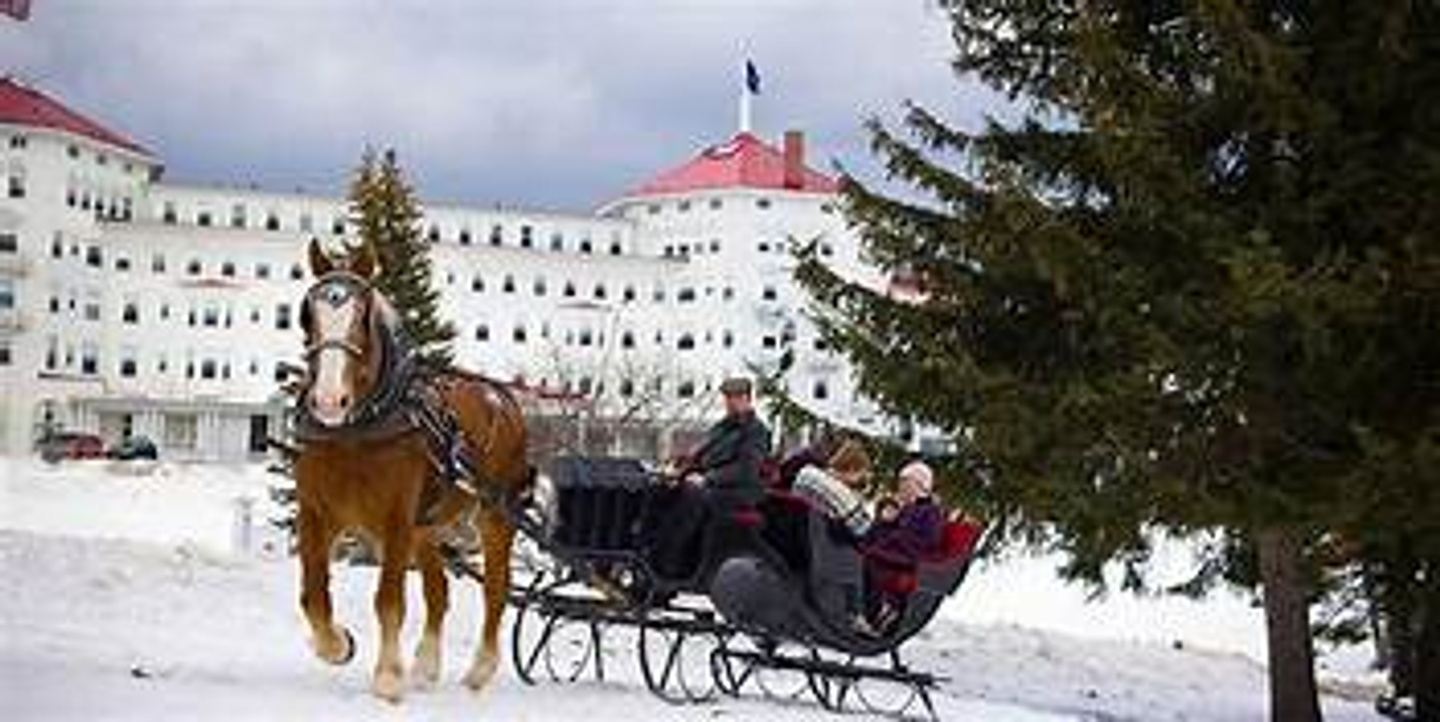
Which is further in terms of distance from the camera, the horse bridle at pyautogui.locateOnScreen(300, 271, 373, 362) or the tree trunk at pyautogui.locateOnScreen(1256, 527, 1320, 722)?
A: the tree trunk at pyautogui.locateOnScreen(1256, 527, 1320, 722)

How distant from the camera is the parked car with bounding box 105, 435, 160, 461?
68000mm

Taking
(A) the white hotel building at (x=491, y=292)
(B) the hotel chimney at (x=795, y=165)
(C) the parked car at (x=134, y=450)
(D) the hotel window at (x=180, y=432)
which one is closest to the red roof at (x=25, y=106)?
(A) the white hotel building at (x=491, y=292)

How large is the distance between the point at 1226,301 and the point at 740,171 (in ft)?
277

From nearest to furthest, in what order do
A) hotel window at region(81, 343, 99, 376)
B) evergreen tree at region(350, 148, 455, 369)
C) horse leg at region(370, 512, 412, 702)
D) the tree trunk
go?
horse leg at region(370, 512, 412, 702), the tree trunk, evergreen tree at region(350, 148, 455, 369), hotel window at region(81, 343, 99, 376)

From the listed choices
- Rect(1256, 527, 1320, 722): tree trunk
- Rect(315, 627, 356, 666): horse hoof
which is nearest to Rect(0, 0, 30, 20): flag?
Rect(315, 627, 356, 666): horse hoof

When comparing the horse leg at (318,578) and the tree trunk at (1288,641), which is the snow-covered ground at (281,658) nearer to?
the horse leg at (318,578)

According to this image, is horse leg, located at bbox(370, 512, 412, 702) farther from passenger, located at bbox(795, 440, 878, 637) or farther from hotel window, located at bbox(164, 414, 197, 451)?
hotel window, located at bbox(164, 414, 197, 451)

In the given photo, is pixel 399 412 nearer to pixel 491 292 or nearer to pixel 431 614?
pixel 431 614

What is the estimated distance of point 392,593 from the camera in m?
8.59

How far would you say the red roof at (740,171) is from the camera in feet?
311

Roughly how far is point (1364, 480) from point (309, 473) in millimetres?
6421

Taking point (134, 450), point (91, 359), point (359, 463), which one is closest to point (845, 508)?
point (359, 463)

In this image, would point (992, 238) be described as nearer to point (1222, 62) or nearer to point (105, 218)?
point (1222, 62)

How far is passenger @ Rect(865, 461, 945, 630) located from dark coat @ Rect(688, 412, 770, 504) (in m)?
1.03
